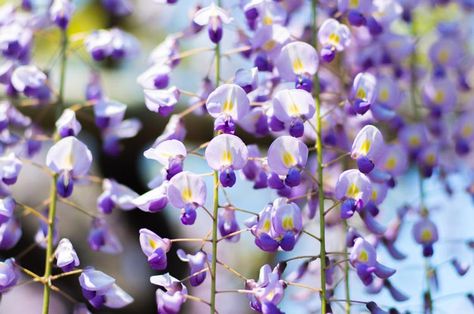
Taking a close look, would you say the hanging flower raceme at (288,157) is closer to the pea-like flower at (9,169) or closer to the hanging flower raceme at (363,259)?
the hanging flower raceme at (363,259)

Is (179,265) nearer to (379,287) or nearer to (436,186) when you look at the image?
(436,186)

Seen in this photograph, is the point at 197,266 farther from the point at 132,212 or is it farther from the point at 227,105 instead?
the point at 132,212

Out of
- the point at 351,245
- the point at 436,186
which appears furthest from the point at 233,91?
the point at 436,186

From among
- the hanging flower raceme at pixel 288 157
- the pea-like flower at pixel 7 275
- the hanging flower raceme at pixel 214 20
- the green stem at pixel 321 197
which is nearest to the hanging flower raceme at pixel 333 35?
the green stem at pixel 321 197

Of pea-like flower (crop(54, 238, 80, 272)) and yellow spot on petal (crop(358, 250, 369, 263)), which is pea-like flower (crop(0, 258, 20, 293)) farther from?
yellow spot on petal (crop(358, 250, 369, 263))

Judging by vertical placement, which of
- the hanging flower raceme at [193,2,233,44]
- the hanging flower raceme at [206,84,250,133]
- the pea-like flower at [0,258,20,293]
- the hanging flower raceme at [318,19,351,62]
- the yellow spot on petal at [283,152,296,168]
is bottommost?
the pea-like flower at [0,258,20,293]

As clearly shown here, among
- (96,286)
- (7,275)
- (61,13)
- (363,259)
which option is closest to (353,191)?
(363,259)

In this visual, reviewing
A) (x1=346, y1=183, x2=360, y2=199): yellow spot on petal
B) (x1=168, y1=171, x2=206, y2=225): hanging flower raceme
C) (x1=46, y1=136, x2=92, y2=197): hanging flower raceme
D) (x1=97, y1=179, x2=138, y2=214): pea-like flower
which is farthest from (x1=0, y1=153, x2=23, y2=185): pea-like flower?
(x1=346, y1=183, x2=360, y2=199): yellow spot on petal
